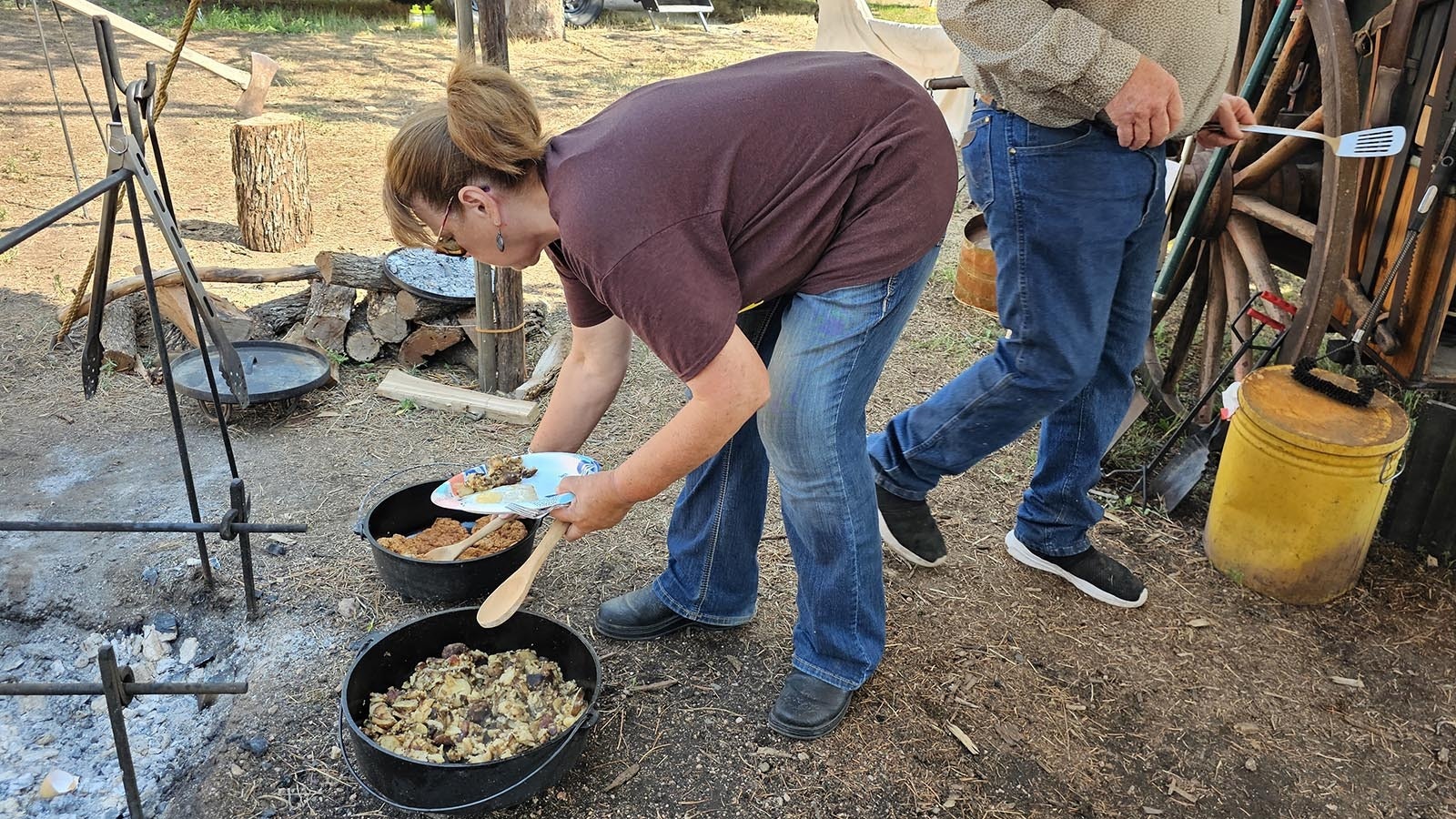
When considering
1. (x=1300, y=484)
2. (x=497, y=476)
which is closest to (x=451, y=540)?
(x=497, y=476)

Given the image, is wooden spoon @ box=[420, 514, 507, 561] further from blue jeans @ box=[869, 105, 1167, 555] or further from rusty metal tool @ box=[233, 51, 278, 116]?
rusty metal tool @ box=[233, 51, 278, 116]

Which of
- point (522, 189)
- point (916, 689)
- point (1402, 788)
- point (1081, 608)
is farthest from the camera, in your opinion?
point (1081, 608)

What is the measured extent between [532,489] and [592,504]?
271 millimetres

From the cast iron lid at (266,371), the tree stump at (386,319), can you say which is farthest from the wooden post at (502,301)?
the cast iron lid at (266,371)

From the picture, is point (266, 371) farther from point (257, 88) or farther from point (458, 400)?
point (257, 88)

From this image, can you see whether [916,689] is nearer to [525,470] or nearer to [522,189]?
[525,470]

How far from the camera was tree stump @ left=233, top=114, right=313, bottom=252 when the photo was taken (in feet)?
16.5

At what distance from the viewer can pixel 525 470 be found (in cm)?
215

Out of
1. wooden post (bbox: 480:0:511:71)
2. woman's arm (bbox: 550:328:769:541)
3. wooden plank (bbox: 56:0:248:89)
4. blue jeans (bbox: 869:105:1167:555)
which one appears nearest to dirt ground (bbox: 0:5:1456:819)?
blue jeans (bbox: 869:105:1167:555)

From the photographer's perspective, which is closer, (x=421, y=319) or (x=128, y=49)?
(x=421, y=319)

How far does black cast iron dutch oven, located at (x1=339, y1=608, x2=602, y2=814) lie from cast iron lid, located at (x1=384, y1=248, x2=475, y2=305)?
203 cm

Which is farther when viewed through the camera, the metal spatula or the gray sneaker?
the gray sneaker

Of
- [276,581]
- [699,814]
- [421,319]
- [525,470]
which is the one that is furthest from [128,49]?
[699,814]

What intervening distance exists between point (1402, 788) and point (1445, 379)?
1.07 m
